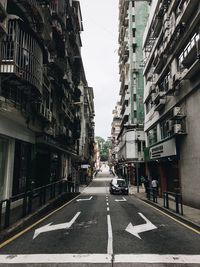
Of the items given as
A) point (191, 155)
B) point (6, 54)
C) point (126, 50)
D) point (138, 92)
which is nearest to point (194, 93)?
point (191, 155)

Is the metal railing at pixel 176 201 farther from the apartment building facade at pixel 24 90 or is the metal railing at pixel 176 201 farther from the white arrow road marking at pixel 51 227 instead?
the apartment building facade at pixel 24 90

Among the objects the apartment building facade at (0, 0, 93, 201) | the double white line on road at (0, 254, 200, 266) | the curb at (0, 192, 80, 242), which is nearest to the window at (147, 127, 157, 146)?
the apartment building facade at (0, 0, 93, 201)

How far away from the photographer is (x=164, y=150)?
22.6 metres

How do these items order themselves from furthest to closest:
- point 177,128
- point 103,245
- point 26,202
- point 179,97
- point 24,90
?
point 179,97 → point 177,128 → point 24,90 → point 26,202 → point 103,245

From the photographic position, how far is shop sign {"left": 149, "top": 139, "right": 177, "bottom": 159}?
20.0 m

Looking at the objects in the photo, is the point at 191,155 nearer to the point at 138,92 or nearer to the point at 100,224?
the point at 100,224

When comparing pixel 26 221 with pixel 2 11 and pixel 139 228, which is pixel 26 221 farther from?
pixel 2 11

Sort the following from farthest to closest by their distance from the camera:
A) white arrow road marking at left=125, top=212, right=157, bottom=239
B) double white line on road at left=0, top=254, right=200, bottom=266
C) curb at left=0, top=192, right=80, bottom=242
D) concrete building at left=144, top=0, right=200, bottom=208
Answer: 1. concrete building at left=144, top=0, right=200, bottom=208
2. white arrow road marking at left=125, top=212, right=157, bottom=239
3. curb at left=0, top=192, right=80, bottom=242
4. double white line on road at left=0, top=254, right=200, bottom=266

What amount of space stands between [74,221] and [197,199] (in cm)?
840

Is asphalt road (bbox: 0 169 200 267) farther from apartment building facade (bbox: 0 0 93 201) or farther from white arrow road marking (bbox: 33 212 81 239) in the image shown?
apartment building facade (bbox: 0 0 93 201)

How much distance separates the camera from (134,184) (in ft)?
157

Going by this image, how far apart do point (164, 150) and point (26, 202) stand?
14.2 m

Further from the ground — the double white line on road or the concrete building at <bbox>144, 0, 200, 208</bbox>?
the concrete building at <bbox>144, 0, 200, 208</bbox>

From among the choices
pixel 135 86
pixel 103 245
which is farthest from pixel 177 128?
pixel 135 86
